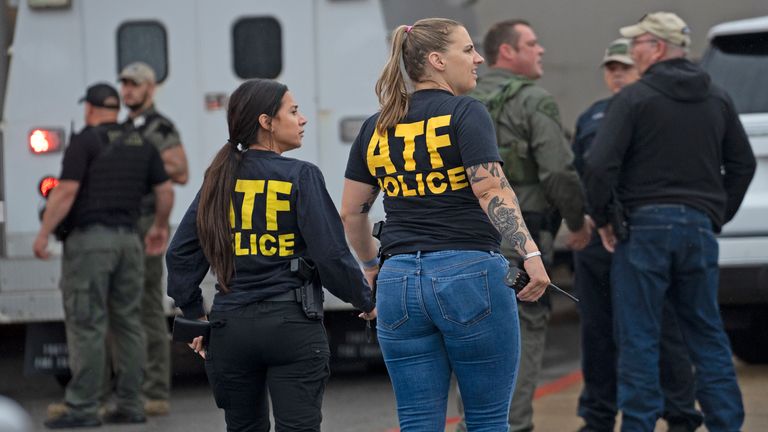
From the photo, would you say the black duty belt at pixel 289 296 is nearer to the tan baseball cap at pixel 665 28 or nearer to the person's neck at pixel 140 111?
the tan baseball cap at pixel 665 28

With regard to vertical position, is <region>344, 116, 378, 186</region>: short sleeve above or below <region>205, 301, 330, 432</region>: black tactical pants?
above

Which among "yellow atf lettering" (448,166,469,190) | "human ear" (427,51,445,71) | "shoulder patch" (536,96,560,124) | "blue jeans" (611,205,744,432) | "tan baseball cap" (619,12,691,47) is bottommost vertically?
"blue jeans" (611,205,744,432)

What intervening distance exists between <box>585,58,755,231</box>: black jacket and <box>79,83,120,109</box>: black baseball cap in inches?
107

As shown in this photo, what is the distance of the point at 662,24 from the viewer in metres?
5.84

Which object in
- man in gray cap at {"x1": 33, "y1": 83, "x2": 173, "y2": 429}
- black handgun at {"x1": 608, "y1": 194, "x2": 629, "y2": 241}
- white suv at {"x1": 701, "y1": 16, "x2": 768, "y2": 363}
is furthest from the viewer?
white suv at {"x1": 701, "y1": 16, "x2": 768, "y2": 363}

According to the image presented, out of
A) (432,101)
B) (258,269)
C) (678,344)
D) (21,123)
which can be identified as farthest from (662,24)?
(21,123)

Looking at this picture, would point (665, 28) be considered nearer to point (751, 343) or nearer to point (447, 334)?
point (447, 334)

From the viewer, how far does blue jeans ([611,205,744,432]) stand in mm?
5668

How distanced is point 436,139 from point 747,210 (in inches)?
143

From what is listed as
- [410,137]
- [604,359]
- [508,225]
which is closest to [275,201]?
[410,137]

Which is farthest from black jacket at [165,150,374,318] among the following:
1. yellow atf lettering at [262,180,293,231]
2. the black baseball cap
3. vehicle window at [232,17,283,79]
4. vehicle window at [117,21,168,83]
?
vehicle window at [117,21,168,83]

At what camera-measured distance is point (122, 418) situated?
295 inches

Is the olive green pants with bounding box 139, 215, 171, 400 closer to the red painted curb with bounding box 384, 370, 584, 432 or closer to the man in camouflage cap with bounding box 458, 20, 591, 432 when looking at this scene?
the red painted curb with bounding box 384, 370, 584, 432

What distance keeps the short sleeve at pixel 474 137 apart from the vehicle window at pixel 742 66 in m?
3.90
